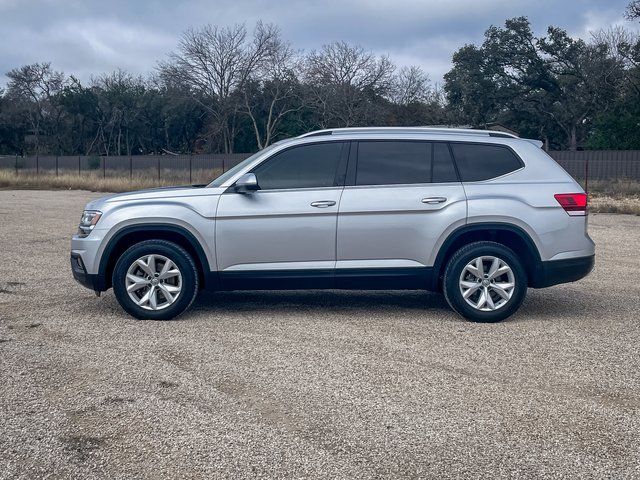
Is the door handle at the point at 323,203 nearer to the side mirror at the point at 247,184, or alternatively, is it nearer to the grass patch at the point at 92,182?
the side mirror at the point at 247,184

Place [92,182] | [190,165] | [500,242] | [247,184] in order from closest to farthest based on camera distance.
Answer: [247,184] → [500,242] → [92,182] → [190,165]

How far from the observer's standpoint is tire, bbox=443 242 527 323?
23.5ft

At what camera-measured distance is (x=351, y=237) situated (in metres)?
7.18

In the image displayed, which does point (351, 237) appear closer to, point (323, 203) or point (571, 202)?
point (323, 203)

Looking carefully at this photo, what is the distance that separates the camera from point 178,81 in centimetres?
5428

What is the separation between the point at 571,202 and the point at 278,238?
277cm

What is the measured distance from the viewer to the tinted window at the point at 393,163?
7.35m

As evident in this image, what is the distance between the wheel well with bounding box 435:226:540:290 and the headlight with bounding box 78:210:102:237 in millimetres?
3265

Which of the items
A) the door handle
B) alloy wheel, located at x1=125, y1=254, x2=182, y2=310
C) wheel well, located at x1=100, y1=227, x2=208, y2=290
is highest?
the door handle

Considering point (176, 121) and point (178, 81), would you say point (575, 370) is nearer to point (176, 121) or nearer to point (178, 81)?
point (178, 81)

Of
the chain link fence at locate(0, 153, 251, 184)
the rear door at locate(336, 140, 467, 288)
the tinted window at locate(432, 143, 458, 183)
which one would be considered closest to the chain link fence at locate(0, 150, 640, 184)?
the chain link fence at locate(0, 153, 251, 184)

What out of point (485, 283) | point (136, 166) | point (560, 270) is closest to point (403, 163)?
point (485, 283)

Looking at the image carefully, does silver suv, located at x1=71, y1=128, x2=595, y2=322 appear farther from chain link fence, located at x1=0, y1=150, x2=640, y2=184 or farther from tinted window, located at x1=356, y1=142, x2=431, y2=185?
chain link fence, located at x1=0, y1=150, x2=640, y2=184

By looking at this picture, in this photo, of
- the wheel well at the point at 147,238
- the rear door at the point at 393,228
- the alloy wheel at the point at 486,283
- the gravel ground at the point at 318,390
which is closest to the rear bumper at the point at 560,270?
the alloy wheel at the point at 486,283
